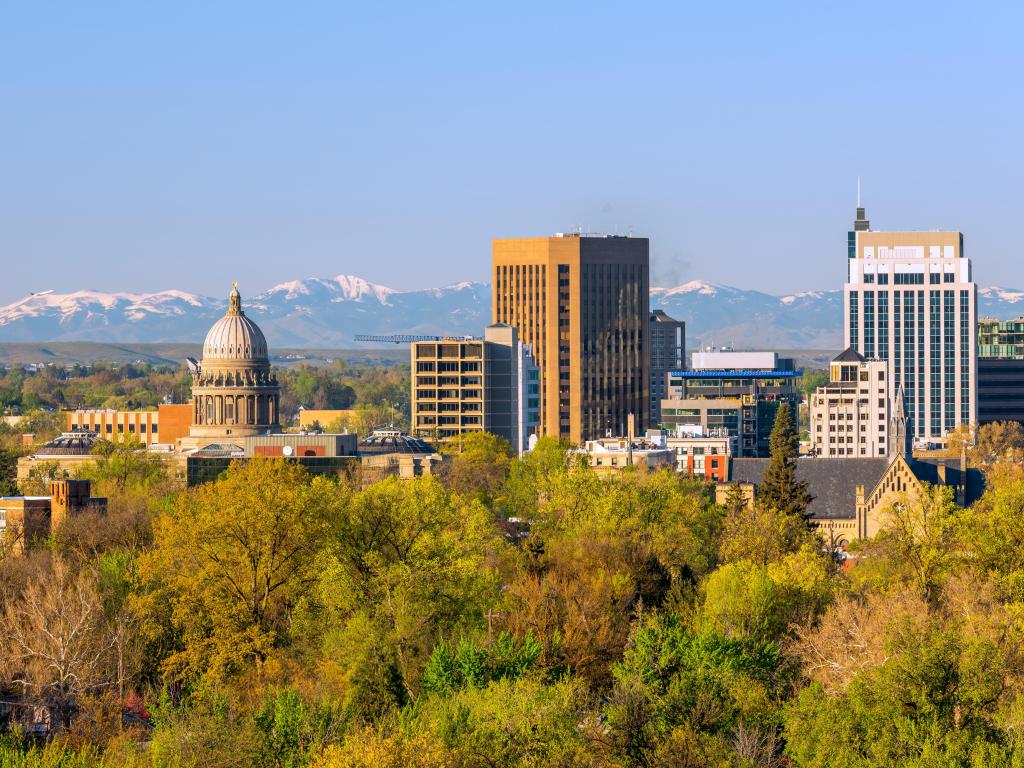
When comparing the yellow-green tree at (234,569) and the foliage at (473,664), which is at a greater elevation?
the yellow-green tree at (234,569)

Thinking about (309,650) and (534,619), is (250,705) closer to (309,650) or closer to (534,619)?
(309,650)

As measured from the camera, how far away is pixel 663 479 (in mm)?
161375

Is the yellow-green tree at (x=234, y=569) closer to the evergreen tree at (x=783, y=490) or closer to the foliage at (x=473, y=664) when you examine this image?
the foliage at (x=473, y=664)

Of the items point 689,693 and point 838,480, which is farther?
point 838,480

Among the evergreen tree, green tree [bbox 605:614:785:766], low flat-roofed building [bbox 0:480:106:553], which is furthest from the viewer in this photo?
the evergreen tree

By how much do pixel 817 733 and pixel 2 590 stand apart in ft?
141

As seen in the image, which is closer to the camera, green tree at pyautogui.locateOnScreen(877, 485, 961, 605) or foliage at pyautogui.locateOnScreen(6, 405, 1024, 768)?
foliage at pyautogui.locateOnScreen(6, 405, 1024, 768)

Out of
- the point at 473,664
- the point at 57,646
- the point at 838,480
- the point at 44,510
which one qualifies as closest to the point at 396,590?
the point at 473,664

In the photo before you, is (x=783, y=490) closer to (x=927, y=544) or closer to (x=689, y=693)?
(x=927, y=544)

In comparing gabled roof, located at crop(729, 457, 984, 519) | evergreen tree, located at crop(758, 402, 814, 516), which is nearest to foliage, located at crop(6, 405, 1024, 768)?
evergreen tree, located at crop(758, 402, 814, 516)

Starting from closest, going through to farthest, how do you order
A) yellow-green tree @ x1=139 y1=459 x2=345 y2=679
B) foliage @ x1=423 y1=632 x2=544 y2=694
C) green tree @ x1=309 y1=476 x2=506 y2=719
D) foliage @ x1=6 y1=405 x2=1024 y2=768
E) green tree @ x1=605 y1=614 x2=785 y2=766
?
foliage @ x1=6 y1=405 x2=1024 y2=768 → green tree @ x1=605 y1=614 x2=785 y2=766 → foliage @ x1=423 y1=632 x2=544 y2=694 → green tree @ x1=309 y1=476 x2=506 y2=719 → yellow-green tree @ x1=139 y1=459 x2=345 y2=679

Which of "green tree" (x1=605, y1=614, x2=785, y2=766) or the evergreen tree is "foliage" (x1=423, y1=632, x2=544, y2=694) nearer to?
"green tree" (x1=605, y1=614, x2=785, y2=766)

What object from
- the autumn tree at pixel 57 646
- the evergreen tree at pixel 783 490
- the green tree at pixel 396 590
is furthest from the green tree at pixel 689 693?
the evergreen tree at pixel 783 490

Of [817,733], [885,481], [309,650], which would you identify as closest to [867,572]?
[309,650]
